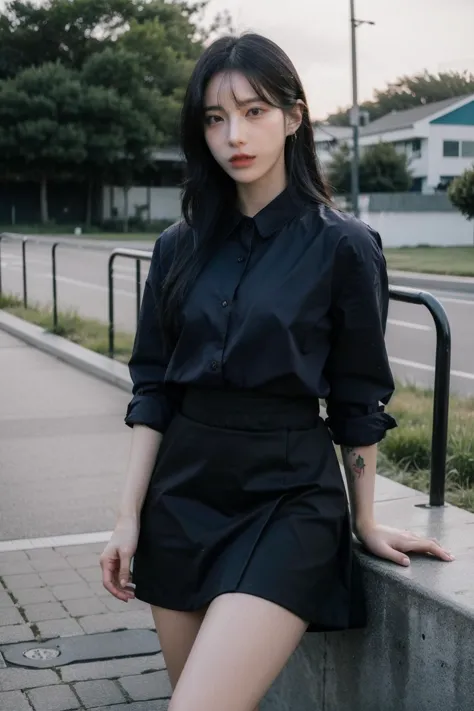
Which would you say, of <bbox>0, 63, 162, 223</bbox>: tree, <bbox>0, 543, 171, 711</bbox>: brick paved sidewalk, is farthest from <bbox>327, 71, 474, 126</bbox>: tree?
<bbox>0, 543, 171, 711</bbox>: brick paved sidewalk

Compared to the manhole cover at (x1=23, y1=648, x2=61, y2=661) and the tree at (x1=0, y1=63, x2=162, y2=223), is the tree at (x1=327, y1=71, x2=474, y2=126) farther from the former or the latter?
the manhole cover at (x1=23, y1=648, x2=61, y2=661)

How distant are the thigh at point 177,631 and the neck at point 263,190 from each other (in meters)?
0.89

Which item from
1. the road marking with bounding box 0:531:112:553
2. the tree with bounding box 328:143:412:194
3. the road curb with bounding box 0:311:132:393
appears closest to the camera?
the road marking with bounding box 0:531:112:553

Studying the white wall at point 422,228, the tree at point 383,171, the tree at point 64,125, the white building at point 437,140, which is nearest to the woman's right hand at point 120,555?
the white wall at point 422,228

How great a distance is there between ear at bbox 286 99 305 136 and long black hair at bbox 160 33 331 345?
0.6 inches

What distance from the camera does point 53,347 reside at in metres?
10.5

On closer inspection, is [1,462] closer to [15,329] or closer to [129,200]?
[15,329]

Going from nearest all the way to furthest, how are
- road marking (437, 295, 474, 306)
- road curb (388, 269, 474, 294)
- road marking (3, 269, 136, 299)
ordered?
1. road marking (437, 295, 474, 306)
2. road marking (3, 269, 136, 299)
3. road curb (388, 269, 474, 294)

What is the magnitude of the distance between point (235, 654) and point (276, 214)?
93 cm

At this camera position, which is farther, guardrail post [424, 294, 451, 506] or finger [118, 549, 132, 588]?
guardrail post [424, 294, 451, 506]

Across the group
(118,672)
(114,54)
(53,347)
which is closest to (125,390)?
(53,347)

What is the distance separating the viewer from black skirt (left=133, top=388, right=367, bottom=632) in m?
2.16

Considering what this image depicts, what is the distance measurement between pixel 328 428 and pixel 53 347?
8.25 meters

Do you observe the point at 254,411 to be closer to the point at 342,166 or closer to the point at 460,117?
the point at 342,166
